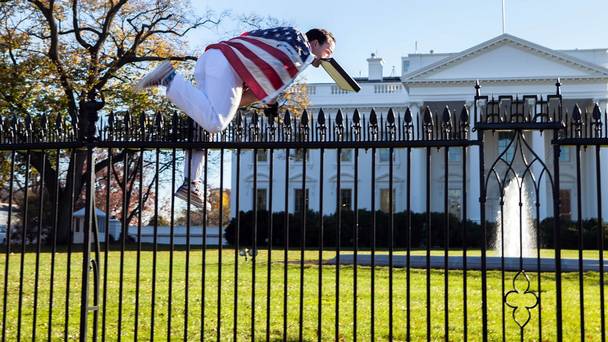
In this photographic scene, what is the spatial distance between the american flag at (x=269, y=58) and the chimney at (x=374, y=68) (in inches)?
1819

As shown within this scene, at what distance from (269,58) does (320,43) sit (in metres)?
0.47

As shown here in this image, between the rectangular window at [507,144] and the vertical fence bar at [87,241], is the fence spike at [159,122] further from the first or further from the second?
the rectangular window at [507,144]

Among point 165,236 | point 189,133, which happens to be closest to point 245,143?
point 189,133

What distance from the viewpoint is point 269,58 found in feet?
14.2

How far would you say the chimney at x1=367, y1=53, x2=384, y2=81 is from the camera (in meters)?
50.1

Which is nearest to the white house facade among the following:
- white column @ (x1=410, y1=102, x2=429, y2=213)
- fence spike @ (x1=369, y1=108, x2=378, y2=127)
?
white column @ (x1=410, y1=102, x2=429, y2=213)

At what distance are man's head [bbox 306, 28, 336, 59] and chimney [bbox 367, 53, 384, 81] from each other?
45.9 metres

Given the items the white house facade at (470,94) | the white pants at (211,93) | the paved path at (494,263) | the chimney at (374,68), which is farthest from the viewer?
the chimney at (374,68)

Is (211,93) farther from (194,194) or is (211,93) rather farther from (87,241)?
(87,241)

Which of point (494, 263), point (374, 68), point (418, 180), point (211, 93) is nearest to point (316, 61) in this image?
point (211, 93)

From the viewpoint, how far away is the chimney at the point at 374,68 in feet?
164

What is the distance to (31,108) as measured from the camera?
20.9 m

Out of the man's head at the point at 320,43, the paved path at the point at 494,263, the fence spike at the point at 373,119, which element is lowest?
the paved path at the point at 494,263

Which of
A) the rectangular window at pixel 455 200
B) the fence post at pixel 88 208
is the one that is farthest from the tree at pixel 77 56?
the rectangular window at pixel 455 200
